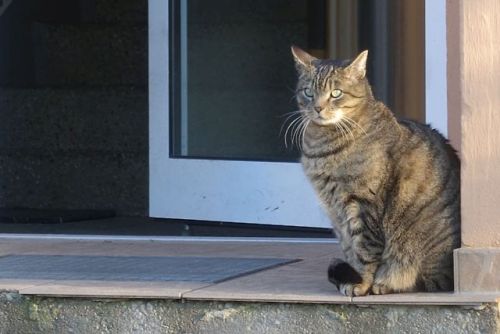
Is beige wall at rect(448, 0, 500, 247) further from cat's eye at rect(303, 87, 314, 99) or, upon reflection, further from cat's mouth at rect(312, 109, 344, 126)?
cat's eye at rect(303, 87, 314, 99)

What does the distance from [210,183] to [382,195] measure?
182cm

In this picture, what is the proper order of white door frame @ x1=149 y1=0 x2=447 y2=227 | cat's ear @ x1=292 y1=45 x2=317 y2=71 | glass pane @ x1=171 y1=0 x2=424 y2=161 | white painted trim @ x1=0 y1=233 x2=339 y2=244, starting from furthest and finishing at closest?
glass pane @ x1=171 y1=0 x2=424 y2=161 < white door frame @ x1=149 y1=0 x2=447 y2=227 < white painted trim @ x1=0 y1=233 x2=339 y2=244 < cat's ear @ x1=292 y1=45 x2=317 y2=71

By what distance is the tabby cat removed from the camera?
3.49 m

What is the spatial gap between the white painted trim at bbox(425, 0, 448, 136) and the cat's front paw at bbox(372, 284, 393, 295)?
1154 millimetres

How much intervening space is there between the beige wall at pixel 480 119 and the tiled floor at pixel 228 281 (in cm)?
24

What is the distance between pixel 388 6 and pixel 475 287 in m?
1.78

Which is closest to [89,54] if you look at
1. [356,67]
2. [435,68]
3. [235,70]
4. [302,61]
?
[235,70]

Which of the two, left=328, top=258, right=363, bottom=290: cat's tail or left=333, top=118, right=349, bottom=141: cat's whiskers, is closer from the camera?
left=328, top=258, right=363, bottom=290: cat's tail

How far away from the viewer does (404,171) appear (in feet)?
11.5

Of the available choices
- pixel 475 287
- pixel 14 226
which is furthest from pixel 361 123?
pixel 14 226

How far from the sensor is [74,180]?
20.8 feet

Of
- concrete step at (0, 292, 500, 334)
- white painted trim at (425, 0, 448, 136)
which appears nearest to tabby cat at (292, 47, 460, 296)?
concrete step at (0, 292, 500, 334)

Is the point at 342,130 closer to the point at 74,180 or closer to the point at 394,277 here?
the point at 394,277

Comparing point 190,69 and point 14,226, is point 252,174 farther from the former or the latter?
point 14,226
